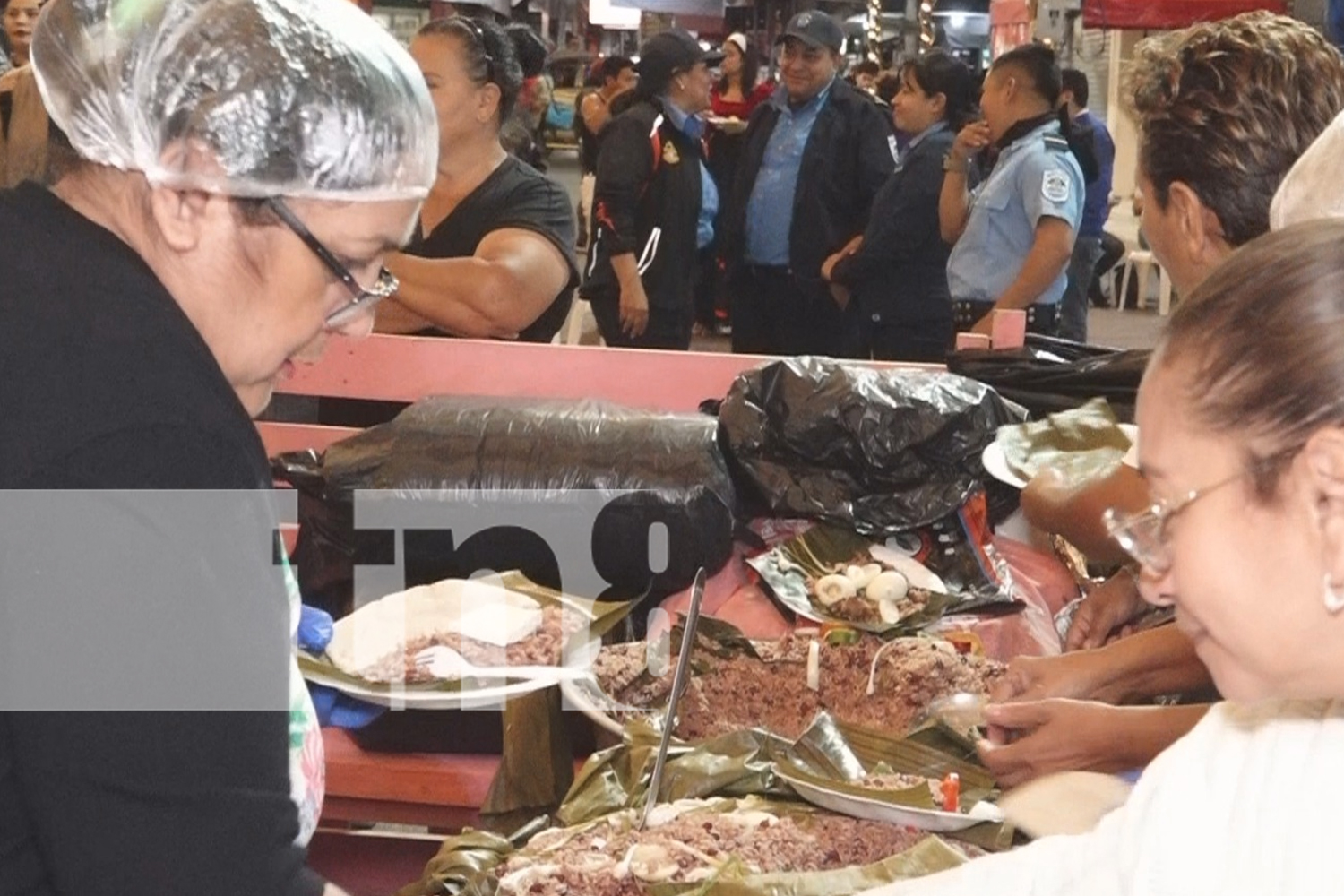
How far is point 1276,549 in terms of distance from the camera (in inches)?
40.6

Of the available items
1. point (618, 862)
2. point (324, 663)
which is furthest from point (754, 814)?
point (324, 663)

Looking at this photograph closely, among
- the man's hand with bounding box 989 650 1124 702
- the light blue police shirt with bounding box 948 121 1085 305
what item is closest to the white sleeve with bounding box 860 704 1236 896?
the man's hand with bounding box 989 650 1124 702

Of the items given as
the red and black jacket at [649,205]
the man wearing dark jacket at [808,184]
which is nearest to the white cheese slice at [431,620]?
the red and black jacket at [649,205]

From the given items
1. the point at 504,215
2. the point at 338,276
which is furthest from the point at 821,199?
the point at 338,276

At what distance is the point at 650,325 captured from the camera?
6191 mm

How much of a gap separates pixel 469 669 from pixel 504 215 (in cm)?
150

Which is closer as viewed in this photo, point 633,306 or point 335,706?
point 335,706

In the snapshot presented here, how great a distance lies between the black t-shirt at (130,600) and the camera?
1105mm

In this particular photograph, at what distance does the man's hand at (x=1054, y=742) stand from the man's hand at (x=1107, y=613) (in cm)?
45

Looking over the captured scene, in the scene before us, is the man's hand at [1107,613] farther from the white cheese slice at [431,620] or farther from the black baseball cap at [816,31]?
the black baseball cap at [816,31]

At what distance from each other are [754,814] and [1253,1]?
5.74 meters

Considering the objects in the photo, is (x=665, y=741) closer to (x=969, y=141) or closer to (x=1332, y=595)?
(x=1332, y=595)

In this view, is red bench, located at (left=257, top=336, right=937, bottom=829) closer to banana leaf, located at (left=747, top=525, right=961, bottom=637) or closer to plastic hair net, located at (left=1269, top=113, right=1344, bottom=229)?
banana leaf, located at (left=747, top=525, right=961, bottom=637)

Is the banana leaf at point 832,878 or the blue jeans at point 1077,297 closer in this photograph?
the banana leaf at point 832,878
